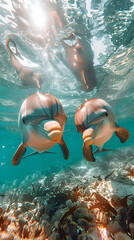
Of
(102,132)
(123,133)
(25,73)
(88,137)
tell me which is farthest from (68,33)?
(88,137)

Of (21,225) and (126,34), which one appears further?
(126,34)

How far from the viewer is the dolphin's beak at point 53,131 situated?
1.27 meters

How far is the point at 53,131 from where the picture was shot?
51.1 inches

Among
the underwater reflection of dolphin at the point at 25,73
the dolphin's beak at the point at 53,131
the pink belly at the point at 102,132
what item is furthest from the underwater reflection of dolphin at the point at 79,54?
the dolphin's beak at the point at 53,131

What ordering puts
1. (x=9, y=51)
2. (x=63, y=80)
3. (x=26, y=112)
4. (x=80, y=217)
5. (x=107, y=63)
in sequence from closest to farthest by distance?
(x=26, y=112) → (x=80, y=217) → (x=9, y=51) → (x=107, y=63) → (x=63, y=80)

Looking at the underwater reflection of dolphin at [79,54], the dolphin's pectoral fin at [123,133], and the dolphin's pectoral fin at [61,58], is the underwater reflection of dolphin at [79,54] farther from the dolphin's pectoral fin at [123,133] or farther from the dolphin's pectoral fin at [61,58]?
the dolphin's pectoral fin at [123,133]

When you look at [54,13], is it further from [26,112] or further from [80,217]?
[80,217]

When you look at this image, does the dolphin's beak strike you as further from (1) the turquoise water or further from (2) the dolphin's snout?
(1) the turquoise water

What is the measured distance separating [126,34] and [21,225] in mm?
9395

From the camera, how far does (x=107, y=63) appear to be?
A: 8953 mm

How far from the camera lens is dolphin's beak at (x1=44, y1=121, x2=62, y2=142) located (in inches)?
50.2

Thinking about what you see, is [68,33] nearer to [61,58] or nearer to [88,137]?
[61,58]

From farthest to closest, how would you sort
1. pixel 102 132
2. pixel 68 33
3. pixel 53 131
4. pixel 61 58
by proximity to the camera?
pixel 61 58 < pixel 68 33 < pixel 102 132 < pixel 53 131

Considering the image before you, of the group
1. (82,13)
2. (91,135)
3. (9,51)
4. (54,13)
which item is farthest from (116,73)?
(91,135)
